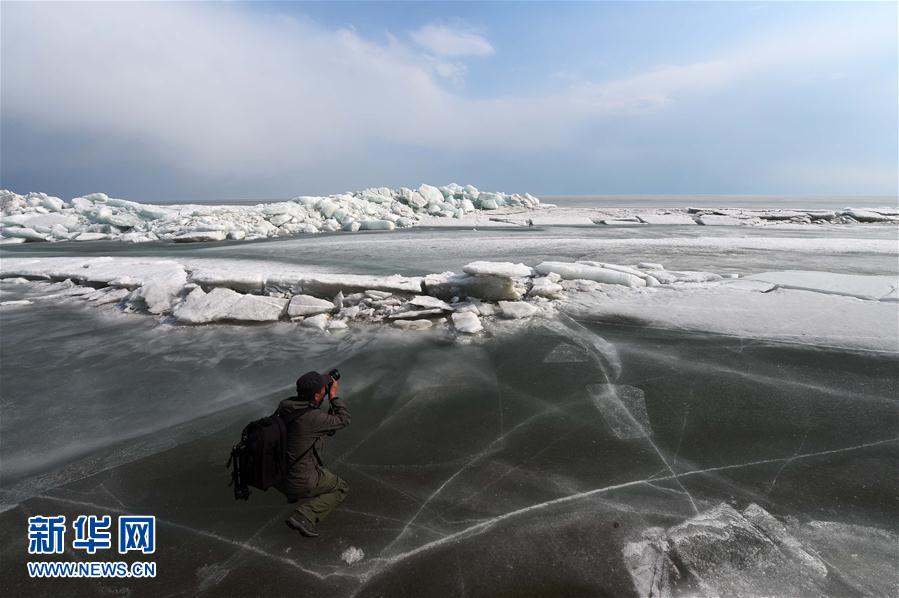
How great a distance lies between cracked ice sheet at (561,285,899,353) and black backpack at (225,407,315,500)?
5284mm

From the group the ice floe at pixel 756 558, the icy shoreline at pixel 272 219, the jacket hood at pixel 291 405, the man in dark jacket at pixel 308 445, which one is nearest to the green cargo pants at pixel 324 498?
the man in dark jacket at pixel 308 445

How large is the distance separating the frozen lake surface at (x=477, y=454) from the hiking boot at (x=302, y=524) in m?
0.09

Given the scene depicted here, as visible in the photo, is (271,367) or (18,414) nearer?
(18,414)

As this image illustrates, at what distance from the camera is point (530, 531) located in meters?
2.59

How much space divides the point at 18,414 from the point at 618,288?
8.49 m

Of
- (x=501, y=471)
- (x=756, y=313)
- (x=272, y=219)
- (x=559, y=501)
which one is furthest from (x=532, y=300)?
(x=272, y=219)

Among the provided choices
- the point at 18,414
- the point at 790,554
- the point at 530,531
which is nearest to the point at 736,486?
the point at 790,554

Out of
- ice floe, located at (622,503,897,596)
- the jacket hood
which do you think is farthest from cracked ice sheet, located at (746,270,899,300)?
the jacket hood

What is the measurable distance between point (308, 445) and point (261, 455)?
0.95 ft

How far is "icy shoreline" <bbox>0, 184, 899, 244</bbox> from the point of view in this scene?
21188 mm

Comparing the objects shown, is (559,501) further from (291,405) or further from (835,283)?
(835,283)

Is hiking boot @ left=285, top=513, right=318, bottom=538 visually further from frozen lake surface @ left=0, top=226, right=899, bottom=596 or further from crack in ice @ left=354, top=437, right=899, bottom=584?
crack in ice @ left=354, top=437, right=899, bottom=584

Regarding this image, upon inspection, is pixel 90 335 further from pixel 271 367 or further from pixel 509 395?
pixel 509 395

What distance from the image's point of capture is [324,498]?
8.99 ft
